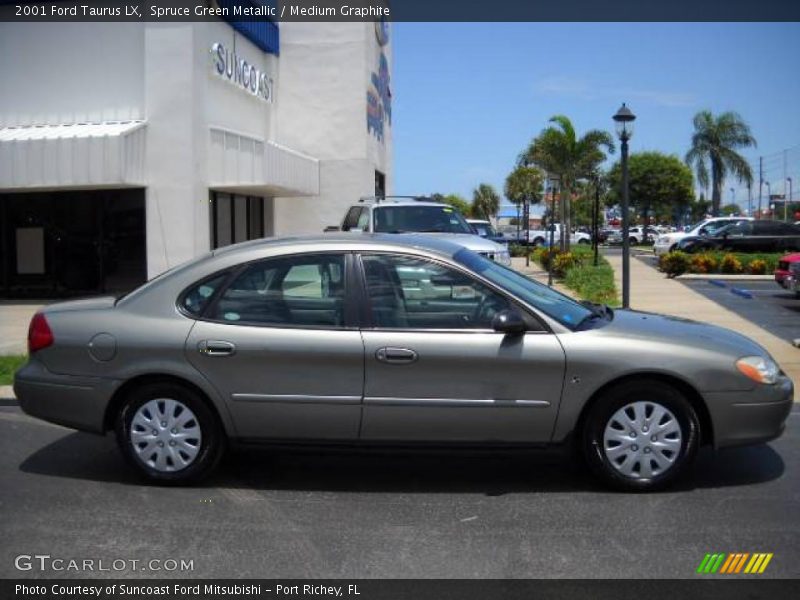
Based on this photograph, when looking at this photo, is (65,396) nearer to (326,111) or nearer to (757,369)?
(757,369)

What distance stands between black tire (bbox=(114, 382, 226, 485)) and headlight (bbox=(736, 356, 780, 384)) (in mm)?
3232

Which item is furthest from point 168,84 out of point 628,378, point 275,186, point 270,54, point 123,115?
point 628,378

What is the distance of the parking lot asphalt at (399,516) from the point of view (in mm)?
4418

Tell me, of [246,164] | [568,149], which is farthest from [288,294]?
[568,149]

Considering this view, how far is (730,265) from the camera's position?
911 inches

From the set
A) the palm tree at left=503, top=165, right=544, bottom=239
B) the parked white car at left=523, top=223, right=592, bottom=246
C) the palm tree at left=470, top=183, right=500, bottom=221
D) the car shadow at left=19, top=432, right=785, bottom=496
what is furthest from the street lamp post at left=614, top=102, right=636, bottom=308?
the palm tree at left=470, top=183, right=500, bottom=221

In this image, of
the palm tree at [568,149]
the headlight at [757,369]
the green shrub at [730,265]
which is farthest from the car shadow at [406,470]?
the palm tree at [568,149]

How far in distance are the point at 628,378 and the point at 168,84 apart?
46.7 ft

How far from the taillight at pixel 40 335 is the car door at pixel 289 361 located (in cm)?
100

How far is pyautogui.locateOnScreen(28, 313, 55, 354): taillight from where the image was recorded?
226 inches

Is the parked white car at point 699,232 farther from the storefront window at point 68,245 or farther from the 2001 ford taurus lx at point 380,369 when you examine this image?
the 2001 ford taurus lx at point 380,369

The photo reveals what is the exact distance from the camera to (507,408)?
5305mm
